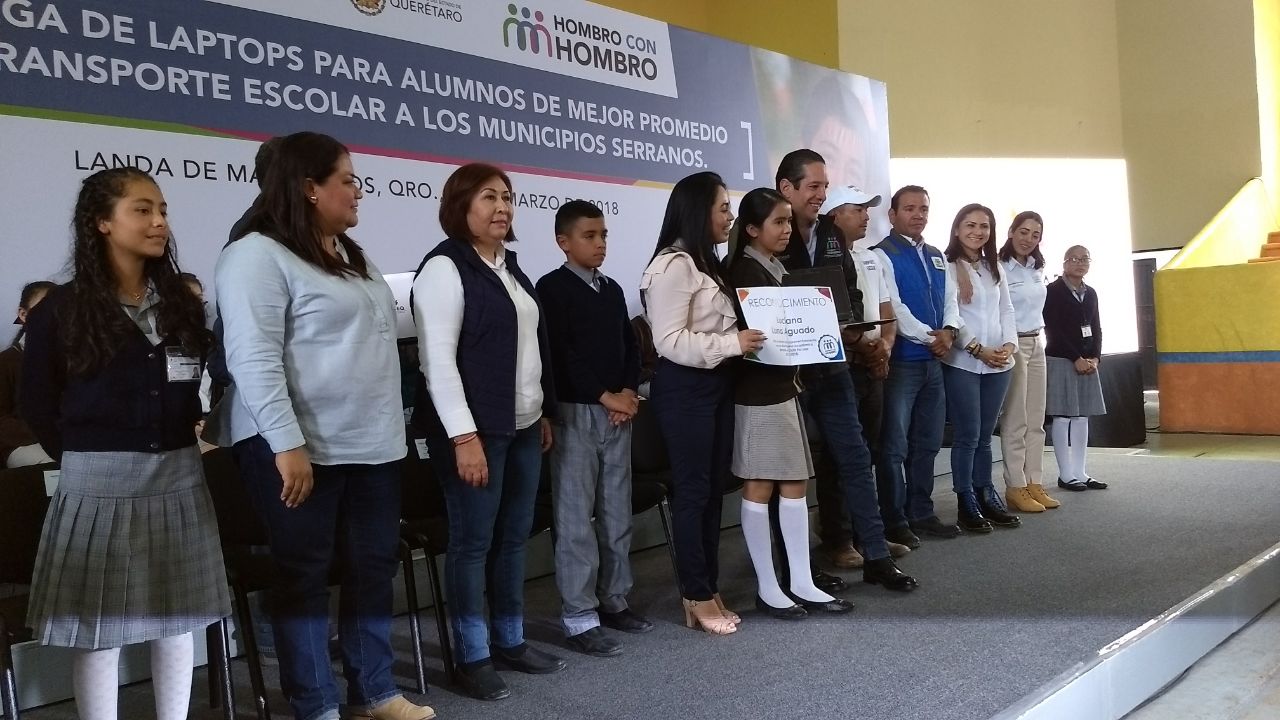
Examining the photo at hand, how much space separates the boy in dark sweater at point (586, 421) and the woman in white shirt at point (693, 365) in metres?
0.14

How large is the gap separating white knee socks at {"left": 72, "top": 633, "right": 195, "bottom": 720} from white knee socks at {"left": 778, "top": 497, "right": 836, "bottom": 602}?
178 centimetres

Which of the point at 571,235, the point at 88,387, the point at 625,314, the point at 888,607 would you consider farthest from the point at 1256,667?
the point at 88,387

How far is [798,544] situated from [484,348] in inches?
50.5

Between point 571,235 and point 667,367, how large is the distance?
1.65 feet

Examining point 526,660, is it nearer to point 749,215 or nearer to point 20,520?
point 20,520

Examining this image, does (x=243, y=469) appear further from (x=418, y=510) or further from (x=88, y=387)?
(x=418, y=510)

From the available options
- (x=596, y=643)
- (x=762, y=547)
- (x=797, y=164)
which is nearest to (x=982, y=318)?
(x=797, y=164)

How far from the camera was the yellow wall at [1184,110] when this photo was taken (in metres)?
10.4

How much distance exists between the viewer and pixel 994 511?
436 cm

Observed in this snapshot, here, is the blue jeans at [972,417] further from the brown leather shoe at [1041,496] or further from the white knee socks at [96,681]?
the white knee socks at [96,681]

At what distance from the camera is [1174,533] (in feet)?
13.1

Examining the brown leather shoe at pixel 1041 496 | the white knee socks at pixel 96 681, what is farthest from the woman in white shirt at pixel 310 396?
the brown leather shoe at pixel 1041 496

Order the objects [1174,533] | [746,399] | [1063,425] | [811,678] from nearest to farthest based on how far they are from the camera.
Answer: [811,678], [746,399], [1174,533], [1063,425]

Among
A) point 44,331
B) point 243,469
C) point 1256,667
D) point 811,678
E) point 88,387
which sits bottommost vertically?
point 1256,667
